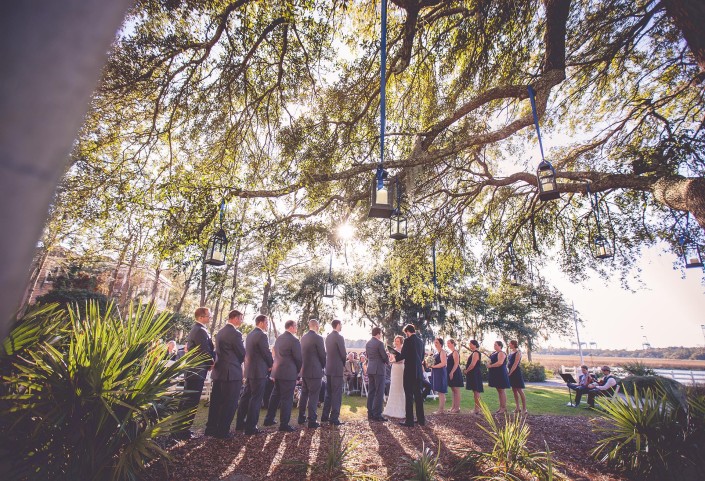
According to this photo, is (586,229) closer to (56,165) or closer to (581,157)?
(581,157)

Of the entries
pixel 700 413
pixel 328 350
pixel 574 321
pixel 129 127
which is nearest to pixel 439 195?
pixel 328 350

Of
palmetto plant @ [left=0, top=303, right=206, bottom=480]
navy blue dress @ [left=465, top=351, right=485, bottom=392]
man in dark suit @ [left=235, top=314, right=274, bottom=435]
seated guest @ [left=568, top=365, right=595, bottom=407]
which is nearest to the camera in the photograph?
palmetto plant @ [left=0, top=303, right=206, bottom=480]

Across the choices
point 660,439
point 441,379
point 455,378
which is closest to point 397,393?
point 441,379

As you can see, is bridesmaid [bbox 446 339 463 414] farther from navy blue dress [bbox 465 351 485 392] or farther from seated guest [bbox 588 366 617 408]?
seated guest [bbox 588 366 617 408]

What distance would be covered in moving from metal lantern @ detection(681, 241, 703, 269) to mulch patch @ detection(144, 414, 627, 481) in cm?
515


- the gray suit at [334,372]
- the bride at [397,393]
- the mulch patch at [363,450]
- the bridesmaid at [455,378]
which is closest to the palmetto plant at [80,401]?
the mulch patch at [363,450]

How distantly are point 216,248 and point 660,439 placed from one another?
24.4 ft

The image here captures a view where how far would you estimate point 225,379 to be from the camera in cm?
573

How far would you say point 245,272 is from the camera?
924 inches

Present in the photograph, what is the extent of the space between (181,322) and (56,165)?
97.3 feet

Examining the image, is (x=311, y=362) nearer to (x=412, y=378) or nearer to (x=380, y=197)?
(x=412, y=378)

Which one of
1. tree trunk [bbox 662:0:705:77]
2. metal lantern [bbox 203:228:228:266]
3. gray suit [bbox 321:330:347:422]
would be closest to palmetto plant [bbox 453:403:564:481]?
gray suit [bbox 321:330:347:422]

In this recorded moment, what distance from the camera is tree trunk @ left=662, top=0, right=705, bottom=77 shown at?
4441 mm

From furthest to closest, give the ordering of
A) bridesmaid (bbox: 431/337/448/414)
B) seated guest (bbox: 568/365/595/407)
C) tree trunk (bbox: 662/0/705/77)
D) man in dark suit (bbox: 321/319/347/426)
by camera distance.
A: seated guest (bbox: 568/365/595/407)
bridesmaid (bbox: 431/337/448/414)
man in dark suit (bbox: 321/319/347/426)
tree trunk (bbox: 662/0/705/77)
